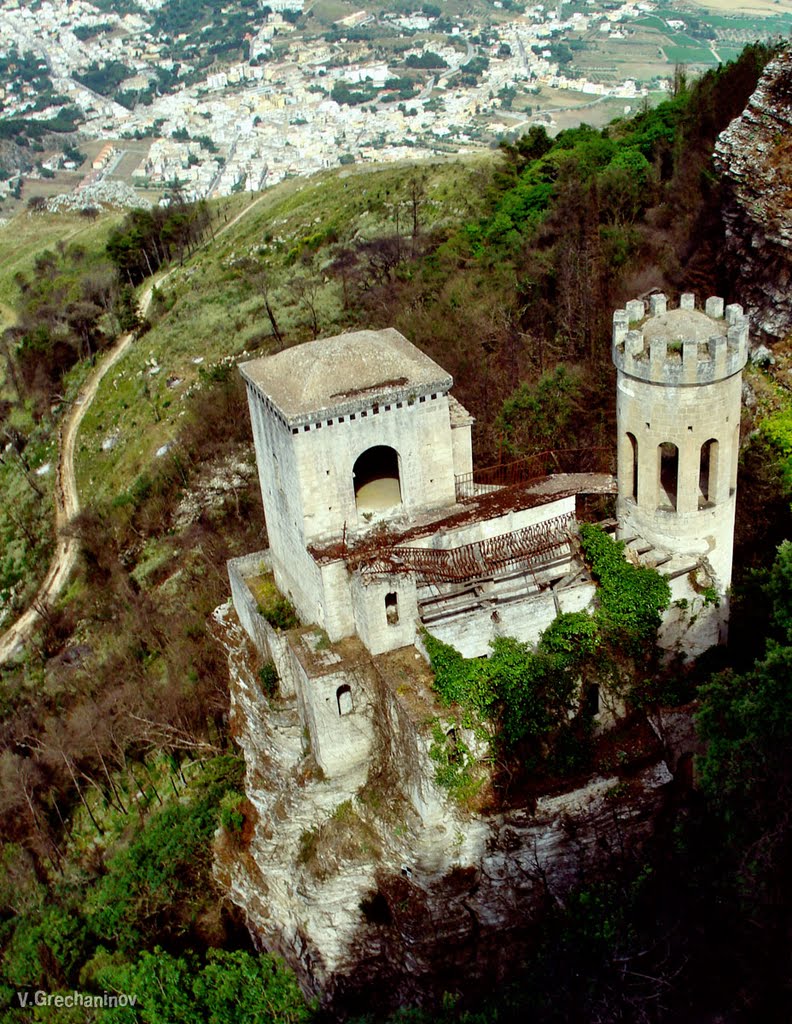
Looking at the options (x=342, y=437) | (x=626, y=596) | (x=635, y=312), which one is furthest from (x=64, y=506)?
(x=635, y=312)

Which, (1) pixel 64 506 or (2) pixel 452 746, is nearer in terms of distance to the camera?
(2) pixel 452 746

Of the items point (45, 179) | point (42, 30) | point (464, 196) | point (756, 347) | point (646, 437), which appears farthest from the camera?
point (42, 30)

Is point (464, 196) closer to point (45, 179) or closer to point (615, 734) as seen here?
point (615, 734)

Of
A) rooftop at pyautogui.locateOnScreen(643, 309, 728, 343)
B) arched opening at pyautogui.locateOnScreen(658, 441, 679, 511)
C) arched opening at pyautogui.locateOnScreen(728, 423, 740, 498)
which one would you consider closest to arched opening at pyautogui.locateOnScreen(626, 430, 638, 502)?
arched opening at pyautogui.locateOnScreen(658, 441, 679, 511)

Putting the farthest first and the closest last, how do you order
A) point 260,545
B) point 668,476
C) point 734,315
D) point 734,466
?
point 260,545, point 668,476, point 734,466, point 734,315

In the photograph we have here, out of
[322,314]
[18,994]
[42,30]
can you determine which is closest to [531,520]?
[18,994]

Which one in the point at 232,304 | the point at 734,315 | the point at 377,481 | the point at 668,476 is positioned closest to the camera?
the point at 734,315

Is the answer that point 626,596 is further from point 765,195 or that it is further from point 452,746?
point 765,195
